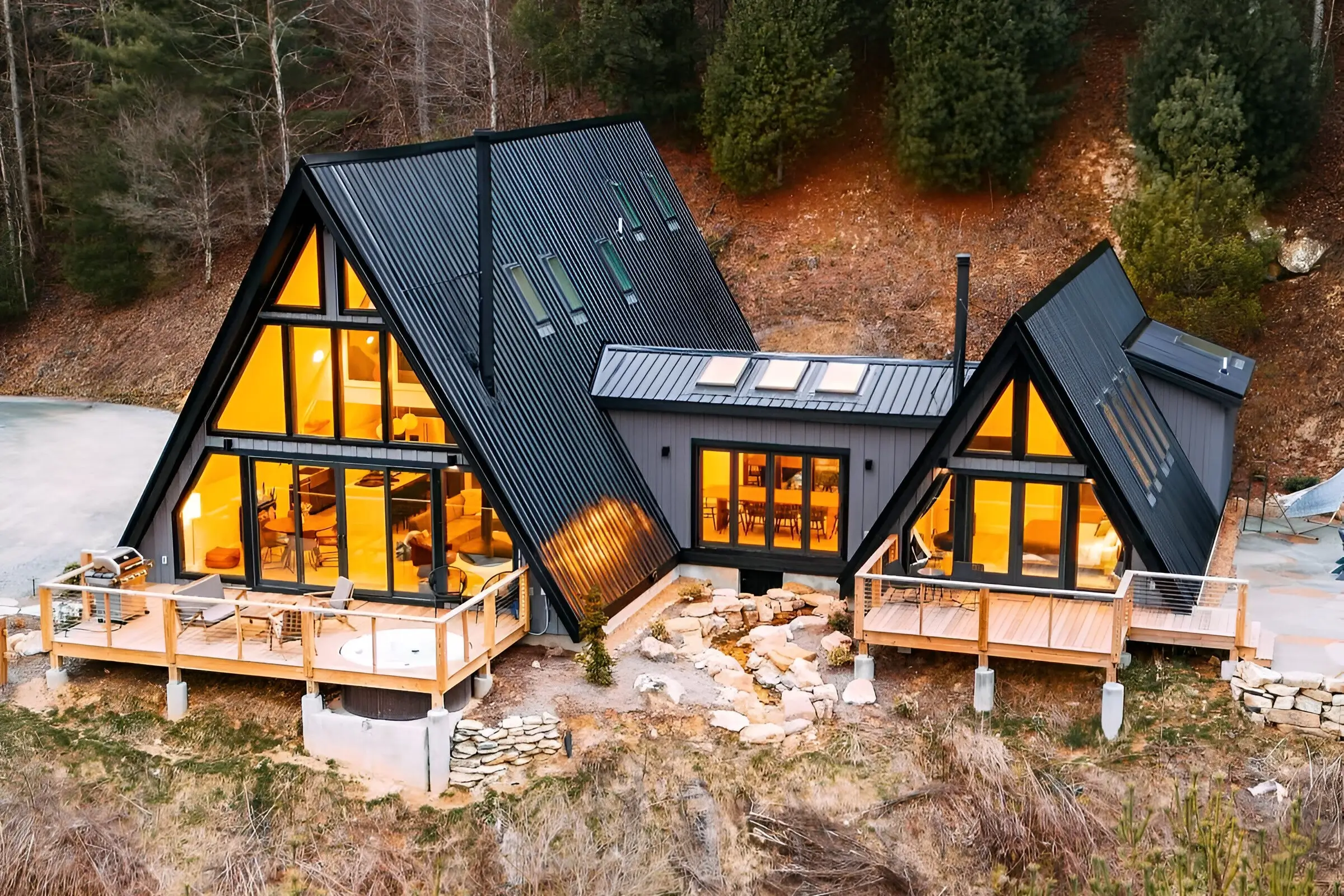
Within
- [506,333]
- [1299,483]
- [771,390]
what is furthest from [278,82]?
[1299,483]

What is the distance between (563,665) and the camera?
1812 centimetres

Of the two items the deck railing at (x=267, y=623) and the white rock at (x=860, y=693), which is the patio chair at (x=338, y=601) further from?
the white rock at (x=860, y=693)

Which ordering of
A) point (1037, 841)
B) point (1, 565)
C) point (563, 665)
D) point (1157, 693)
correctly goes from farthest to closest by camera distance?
point (1, 565) < point (563, 665) < point (1157, 693) < point (1037, 841)

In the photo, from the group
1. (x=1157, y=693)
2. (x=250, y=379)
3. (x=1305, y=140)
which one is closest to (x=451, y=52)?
(x=1305, y=140)

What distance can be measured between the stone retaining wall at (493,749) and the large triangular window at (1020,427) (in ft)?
19.8

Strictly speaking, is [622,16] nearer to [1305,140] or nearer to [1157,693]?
[1305,140]

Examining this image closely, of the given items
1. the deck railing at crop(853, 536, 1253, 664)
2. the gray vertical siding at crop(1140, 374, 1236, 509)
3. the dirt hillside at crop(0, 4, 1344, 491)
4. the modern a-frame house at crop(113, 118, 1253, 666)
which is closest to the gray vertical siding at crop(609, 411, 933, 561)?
the modern a-frame house at crop(113, 118, 1253, 666)

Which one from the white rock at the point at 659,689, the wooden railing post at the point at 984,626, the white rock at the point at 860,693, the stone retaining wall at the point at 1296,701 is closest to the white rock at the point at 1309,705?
the stone retaining wall at the point at 1296,701

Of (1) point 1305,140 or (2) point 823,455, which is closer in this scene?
(2) point 823,455

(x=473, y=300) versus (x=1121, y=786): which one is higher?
(x=473, y=300)

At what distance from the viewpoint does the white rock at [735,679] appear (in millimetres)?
17750

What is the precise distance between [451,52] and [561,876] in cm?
3000

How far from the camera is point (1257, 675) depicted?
1662 centimetres

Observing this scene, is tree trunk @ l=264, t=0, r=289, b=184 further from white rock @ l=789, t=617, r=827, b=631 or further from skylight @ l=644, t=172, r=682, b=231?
white rock @ l=789, t=617, r=827, b=631
